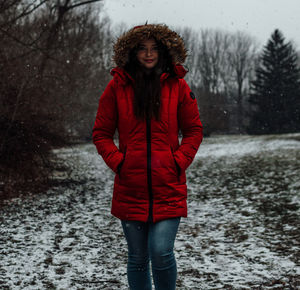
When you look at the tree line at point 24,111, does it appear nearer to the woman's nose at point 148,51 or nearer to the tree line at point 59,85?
the tree line at point 59,85

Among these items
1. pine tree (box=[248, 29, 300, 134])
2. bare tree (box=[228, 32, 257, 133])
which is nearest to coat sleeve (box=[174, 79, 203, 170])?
pine tree (box=[248, 29, 300, 134])

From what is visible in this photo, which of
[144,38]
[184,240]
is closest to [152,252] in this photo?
[144,38]

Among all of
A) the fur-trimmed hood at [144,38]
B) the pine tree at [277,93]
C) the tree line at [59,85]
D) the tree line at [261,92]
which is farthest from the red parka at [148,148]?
the pine tree at [277,93]

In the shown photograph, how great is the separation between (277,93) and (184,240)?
106 ft

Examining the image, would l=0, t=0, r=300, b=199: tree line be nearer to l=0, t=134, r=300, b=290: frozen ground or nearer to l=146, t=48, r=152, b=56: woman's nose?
l=146, t=48, r=152, b=56: woman's nose

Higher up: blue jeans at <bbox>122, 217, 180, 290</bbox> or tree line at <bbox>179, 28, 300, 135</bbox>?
tree line at <bbox>179, 28, 300, 135</bbox>

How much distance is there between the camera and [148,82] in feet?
7.79

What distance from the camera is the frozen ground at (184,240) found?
11.6 feet

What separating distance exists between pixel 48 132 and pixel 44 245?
12.0 ft

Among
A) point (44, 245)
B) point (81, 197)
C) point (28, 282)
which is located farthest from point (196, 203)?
point (28, 282)

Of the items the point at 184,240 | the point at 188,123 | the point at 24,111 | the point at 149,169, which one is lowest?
the point at 184,240

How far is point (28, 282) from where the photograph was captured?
137 inches

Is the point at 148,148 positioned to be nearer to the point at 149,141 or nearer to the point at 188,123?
the point at 149,141

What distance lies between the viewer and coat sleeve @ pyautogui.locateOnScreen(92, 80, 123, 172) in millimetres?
2326
